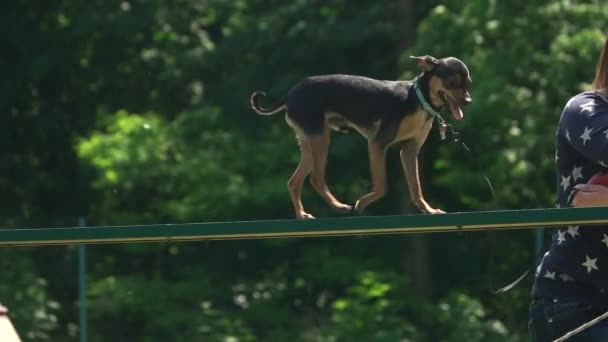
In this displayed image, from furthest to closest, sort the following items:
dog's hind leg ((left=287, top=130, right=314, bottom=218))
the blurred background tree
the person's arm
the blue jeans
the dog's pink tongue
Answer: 1. the blurred background tree
2. dog's hind leg ((left=287, top=130, right=314, bottom=218))
3. the dog's pink tongue
4. the blue jeans
5. the person's arm

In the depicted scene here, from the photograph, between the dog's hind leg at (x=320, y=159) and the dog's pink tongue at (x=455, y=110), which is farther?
the dog's hind leg at (x=320, y=159)

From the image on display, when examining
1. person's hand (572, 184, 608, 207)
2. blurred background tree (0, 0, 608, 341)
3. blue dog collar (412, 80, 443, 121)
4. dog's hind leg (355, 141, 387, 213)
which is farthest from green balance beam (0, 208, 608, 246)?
blurred background tree (0, 0, 608, 341)

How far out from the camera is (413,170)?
13.6ft

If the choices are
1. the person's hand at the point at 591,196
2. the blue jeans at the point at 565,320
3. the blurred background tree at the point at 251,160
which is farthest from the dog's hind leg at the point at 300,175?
the blurred background tree at the point at 251,160

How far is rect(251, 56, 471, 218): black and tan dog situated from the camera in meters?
4.02

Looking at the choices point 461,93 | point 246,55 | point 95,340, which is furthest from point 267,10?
point 461,93

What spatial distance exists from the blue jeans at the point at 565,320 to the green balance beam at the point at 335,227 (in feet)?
0.76

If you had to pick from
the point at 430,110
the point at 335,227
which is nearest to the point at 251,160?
the point at 430,110

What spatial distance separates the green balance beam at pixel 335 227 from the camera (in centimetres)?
346

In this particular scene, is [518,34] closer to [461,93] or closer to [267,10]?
[267,10]

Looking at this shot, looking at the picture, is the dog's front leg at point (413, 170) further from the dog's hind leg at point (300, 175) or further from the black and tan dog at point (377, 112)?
the dog's hind leg at point (300, 175)

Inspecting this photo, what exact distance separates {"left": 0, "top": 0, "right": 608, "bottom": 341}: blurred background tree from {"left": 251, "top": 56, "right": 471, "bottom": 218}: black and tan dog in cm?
800

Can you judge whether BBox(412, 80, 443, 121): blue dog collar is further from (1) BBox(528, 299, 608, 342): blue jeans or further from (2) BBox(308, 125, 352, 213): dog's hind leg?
(1) BBox(528, 299, 608, 342): blue jeans

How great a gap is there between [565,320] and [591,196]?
1.09 feet
